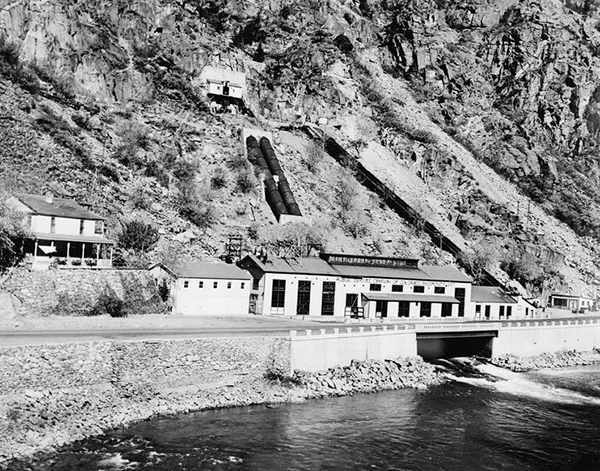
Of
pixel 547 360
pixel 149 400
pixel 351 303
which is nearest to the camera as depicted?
pixel 149 400

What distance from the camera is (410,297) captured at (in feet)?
229

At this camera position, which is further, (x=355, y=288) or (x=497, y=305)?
(x=497, y=305)

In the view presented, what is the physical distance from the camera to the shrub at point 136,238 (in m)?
66.2

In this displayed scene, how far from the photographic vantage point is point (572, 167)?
150m

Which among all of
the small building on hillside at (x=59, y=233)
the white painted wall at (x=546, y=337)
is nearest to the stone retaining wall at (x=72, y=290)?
the small building on hillside at (x=59, y=233)

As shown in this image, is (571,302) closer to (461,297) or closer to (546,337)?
(546,337)

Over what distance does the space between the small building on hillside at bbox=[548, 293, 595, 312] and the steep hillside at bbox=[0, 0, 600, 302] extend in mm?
2301

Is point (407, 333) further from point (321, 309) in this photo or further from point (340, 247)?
point (340, 247)

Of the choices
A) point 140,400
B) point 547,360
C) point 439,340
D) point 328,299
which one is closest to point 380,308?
point 328,299

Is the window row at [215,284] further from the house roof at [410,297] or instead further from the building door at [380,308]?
the building door at [380,308]

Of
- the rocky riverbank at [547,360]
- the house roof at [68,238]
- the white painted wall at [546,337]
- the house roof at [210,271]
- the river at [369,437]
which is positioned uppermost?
the house roof at [68,238]

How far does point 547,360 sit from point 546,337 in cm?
409

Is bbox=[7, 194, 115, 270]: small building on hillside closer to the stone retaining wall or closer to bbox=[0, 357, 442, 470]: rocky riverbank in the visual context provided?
the stone retaining wall

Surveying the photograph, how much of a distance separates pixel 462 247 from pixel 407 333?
47.0 metres
